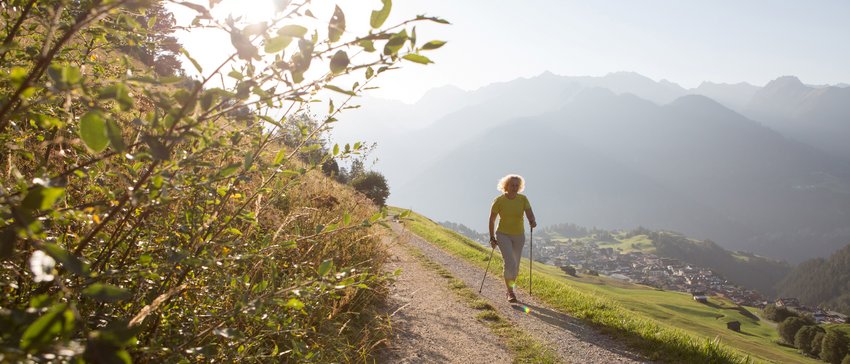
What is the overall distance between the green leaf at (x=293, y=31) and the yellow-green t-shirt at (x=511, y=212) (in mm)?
8085

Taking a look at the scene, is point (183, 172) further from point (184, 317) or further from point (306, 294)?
point (184, 317)

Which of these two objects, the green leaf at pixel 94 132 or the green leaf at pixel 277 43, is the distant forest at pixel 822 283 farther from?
the green leaf at pixel 94 132

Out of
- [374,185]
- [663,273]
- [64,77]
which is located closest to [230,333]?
[64,77]

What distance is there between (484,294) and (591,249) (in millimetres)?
207840

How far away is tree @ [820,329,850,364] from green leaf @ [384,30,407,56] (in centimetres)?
9461

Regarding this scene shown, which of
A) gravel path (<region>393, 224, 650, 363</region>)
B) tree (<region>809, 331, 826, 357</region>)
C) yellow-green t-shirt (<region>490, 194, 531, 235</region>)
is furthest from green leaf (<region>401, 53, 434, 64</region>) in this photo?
tree (<region>809, 331, 826, 357</region>)

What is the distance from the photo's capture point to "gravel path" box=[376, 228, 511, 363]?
5.48 meters

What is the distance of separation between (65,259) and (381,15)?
0.93 metres

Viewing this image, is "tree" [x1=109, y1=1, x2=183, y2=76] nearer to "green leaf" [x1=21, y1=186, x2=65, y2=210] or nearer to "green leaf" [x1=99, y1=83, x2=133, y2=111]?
"green leaf" [x1=99, y1=83, x2=133, y2=111]

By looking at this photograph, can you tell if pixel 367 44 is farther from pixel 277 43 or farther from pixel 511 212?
pixel 511 212

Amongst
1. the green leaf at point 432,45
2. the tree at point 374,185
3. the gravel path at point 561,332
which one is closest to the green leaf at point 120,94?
the green leaf at point 432,45

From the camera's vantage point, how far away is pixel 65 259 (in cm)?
76

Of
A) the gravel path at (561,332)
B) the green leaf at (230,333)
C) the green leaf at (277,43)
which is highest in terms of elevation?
the green leaf at (277,43)

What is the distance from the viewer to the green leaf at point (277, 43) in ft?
3.71
